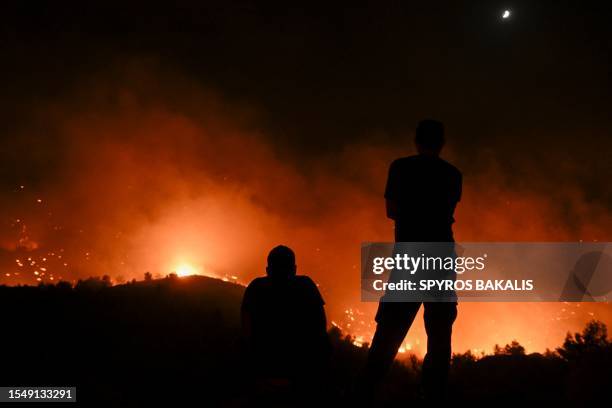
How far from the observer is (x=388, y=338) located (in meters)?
3.44

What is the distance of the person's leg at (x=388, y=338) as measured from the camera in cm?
343

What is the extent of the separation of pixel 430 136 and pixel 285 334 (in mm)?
2282

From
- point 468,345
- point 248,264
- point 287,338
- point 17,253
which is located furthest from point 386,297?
point 17,253

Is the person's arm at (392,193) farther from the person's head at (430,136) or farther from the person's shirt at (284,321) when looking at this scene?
the person's shirt at (284,321)

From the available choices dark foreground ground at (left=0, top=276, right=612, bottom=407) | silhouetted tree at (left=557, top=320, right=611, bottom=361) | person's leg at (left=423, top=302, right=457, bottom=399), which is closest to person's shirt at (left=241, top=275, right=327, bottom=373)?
dark foreground ground at (left=0, top=276, right=612, bottom=407)

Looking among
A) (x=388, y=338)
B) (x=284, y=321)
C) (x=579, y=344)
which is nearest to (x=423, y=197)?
(x=388, y=338)

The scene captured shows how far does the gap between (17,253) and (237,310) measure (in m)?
49.5

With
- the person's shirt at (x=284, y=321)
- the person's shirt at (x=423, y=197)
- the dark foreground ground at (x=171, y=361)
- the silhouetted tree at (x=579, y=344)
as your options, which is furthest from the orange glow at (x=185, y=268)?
the person's shirt at (x=423, y=197)

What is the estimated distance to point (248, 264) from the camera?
45094mm

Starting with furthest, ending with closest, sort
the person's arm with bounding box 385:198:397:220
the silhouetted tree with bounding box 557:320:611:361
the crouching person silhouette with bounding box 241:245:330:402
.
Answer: the silhouetted tree with bounding box 557:320:611:361, the crouching person silhouette with bounding box 241:245:330:402, the person's arm with bounding box 385:198:397:220

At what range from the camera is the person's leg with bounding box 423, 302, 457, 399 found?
3412mm

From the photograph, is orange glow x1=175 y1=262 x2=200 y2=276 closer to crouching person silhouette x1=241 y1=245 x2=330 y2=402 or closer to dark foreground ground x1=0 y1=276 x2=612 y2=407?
dark foreground ground x1=0 y1=276 x2=612 y2=407

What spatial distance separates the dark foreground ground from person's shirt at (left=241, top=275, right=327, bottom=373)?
0.43m

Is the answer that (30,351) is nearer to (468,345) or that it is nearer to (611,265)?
(611,265)
